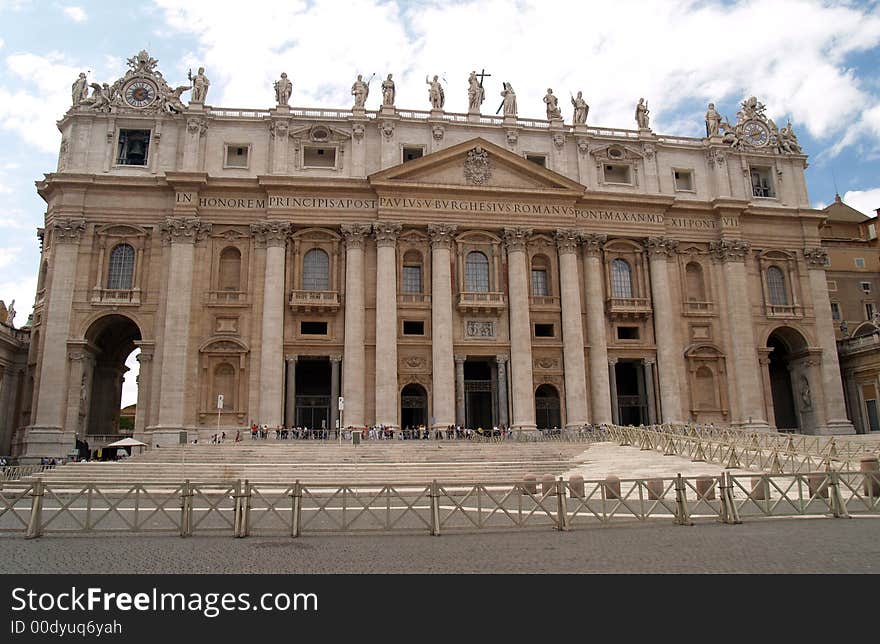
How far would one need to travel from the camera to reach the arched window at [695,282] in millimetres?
46031

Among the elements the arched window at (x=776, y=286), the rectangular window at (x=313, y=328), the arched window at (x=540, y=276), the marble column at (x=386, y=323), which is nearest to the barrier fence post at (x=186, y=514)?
the marble column at (x=386, y=323)

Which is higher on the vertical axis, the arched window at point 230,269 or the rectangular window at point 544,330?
the arched window at point 230,269

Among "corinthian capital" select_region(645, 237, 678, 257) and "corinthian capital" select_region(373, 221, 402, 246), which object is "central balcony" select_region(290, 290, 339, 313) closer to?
"corinthian capital" select_region(373, 221, 402, 246)

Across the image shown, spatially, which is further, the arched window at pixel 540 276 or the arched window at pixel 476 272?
the arched window at pixel 540 276

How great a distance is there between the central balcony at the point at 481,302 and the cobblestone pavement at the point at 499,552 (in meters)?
28.0

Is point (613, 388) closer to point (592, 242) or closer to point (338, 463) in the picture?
point (592, 242)

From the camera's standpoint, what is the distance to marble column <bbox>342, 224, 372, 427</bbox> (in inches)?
1567

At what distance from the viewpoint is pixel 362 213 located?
1678 inches

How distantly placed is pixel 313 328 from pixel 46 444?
15.2m

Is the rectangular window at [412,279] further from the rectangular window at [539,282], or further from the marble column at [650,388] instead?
the marble column at [650,388]

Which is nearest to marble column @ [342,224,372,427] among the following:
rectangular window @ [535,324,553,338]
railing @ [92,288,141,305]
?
rectangular window @ [535,324,553,338]

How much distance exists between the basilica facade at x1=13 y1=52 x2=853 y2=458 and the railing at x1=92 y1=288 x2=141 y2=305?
115 mm
